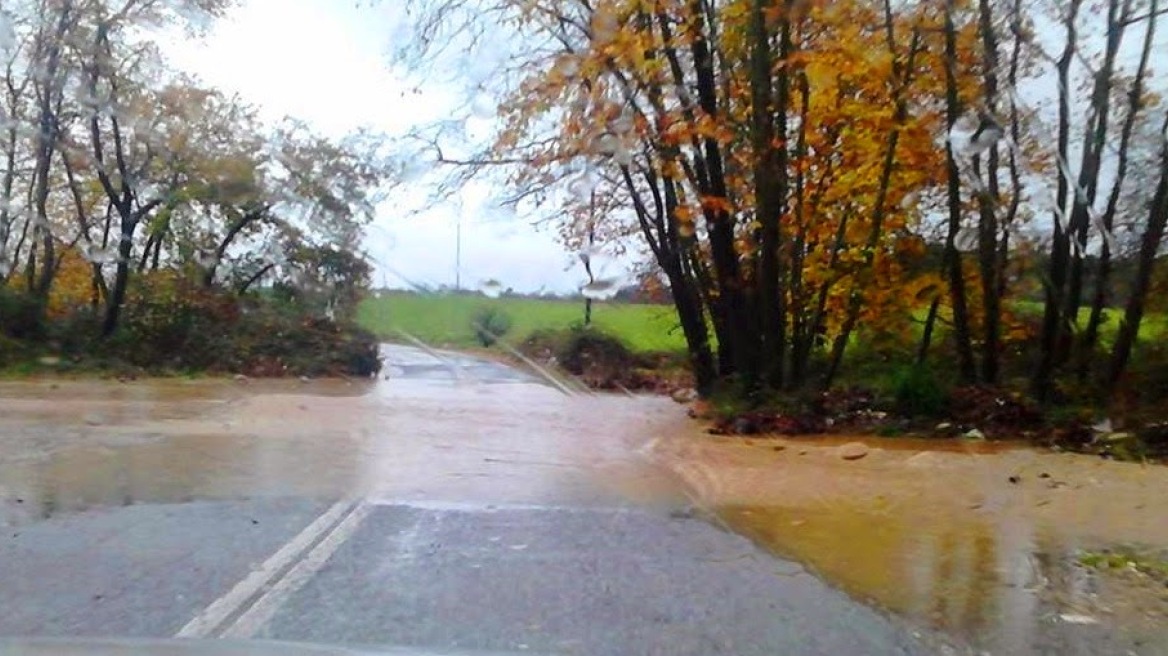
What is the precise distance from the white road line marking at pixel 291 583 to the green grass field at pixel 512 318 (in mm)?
18364

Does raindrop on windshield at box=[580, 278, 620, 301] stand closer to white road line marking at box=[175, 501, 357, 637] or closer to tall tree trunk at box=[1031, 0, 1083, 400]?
tall tree trunk at box=[1031, 0, 1083, 400]

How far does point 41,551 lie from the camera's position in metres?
8.77

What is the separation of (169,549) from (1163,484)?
8.76m

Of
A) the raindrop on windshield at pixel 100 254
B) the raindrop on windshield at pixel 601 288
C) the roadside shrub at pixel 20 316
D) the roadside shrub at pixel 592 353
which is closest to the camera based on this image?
the raindrop on windshield at pixel 601 288

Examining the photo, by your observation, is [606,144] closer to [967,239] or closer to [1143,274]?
[967,239]

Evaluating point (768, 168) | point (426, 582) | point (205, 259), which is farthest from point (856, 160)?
point (205, 259)

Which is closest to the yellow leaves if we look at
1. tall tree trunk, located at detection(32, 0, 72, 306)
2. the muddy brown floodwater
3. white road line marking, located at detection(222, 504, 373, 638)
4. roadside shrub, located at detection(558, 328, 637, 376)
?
the muddy brown floodwater

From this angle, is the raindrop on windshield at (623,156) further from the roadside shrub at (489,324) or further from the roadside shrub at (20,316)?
the roadside shrub at (20,316)

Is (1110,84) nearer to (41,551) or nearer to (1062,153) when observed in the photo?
(1062,153)

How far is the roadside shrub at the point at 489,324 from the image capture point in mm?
30203

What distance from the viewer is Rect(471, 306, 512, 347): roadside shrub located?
Answer: 3020 cm

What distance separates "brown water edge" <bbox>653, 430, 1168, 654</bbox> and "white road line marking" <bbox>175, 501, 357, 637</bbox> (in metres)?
3.02

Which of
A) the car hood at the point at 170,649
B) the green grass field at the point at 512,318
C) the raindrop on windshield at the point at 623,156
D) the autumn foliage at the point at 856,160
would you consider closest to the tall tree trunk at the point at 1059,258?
the autumn foliage at the point at 856,160

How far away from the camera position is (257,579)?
7.86 metres
